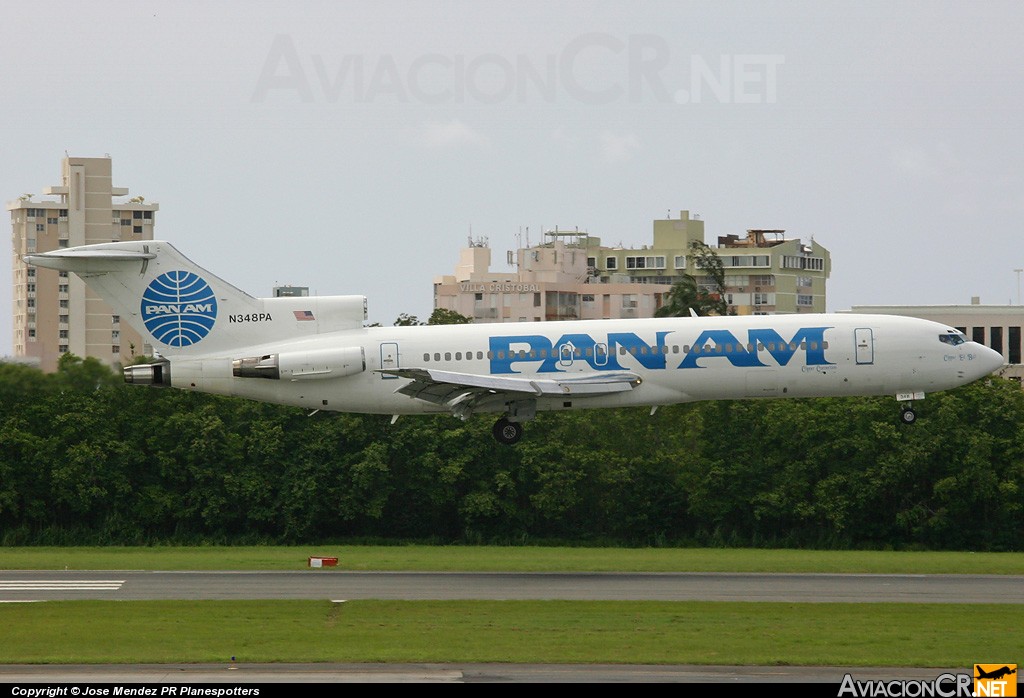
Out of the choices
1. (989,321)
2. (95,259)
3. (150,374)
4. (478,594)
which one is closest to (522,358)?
(478,594)

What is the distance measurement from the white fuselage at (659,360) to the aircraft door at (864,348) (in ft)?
0.11

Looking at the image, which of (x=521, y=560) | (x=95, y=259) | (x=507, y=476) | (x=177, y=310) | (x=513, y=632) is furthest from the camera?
(x=507, y=476)

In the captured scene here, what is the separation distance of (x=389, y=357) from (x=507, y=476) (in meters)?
24.7

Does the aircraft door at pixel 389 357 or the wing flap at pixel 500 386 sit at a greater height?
the aircraft door at pixel 389 357

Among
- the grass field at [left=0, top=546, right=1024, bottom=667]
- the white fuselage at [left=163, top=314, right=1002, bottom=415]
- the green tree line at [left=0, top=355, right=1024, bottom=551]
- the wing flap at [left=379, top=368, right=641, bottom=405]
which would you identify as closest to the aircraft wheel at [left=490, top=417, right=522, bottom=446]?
the white fuselage at [left=163, top=314, right=1002, bottom=415]

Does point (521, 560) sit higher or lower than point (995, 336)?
lower

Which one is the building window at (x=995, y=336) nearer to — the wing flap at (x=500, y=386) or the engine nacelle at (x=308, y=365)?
the wing flap at (x=500, y=386)

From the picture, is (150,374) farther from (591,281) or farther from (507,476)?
(591,281)

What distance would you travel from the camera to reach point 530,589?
149 feet

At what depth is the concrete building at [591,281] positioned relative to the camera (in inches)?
6649

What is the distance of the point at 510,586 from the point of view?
46.2 meters

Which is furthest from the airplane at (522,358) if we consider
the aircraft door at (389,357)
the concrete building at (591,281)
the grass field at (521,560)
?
the concrete building at (591,281)

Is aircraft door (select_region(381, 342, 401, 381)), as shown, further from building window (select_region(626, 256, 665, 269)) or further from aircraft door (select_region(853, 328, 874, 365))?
building window (select_region(626, 256, 665, 269))

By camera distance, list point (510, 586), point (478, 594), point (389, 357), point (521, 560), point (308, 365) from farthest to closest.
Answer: point (521, 560) < point (389, 357) < point (308, 365) < point (510, 586) < point (478, 594)
